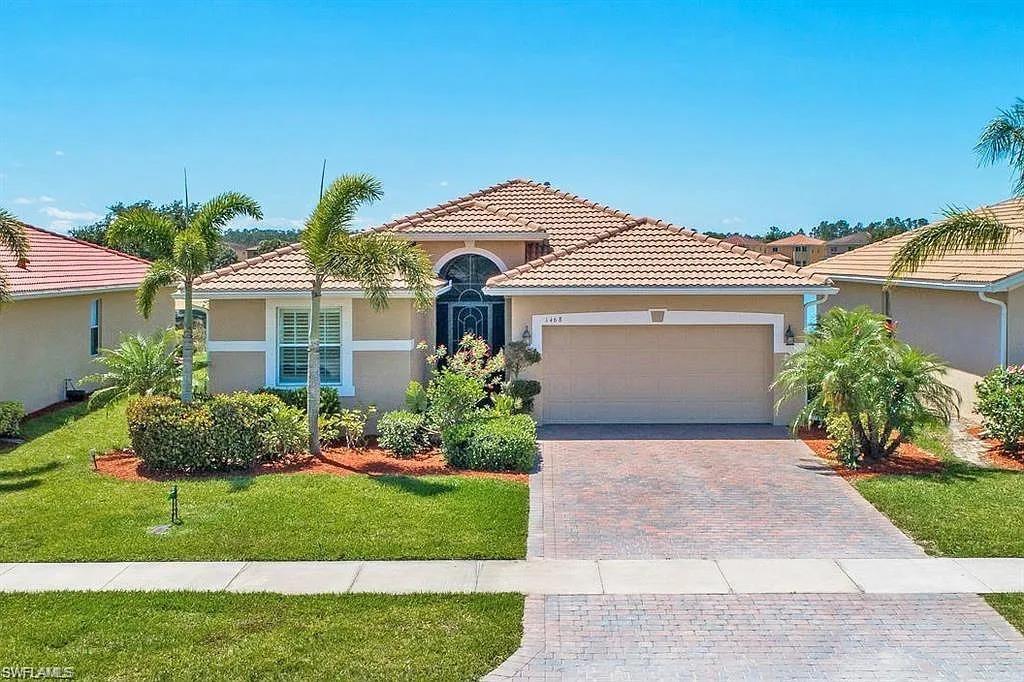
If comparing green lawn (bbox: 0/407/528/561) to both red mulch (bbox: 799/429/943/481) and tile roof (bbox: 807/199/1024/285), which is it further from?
tile roof (bbox: 807/199/1024/285)

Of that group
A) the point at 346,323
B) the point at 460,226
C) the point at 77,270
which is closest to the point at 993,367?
the point at 460,226

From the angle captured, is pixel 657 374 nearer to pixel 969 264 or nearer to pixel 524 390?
pixel 524 390

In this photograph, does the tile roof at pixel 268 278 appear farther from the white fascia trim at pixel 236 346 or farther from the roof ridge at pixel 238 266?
the white fascia trim at pixel 236 346

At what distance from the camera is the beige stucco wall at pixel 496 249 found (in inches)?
744

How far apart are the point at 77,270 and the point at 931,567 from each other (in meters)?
21.3

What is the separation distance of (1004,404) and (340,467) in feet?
36.9

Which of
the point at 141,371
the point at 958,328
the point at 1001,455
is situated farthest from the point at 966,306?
the point at 141,371

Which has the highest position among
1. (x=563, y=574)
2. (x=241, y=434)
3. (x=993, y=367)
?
(x=993, y=367)

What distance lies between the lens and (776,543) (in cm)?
980

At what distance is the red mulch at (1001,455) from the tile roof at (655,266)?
13.4 ft

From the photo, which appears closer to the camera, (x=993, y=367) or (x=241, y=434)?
(x=241, y=434)

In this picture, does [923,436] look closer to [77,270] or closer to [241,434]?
[241,434]

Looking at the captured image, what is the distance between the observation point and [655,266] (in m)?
17.2

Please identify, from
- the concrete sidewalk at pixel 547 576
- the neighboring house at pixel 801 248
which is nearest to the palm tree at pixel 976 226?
the concrete sidewalk at pixel 547 576
